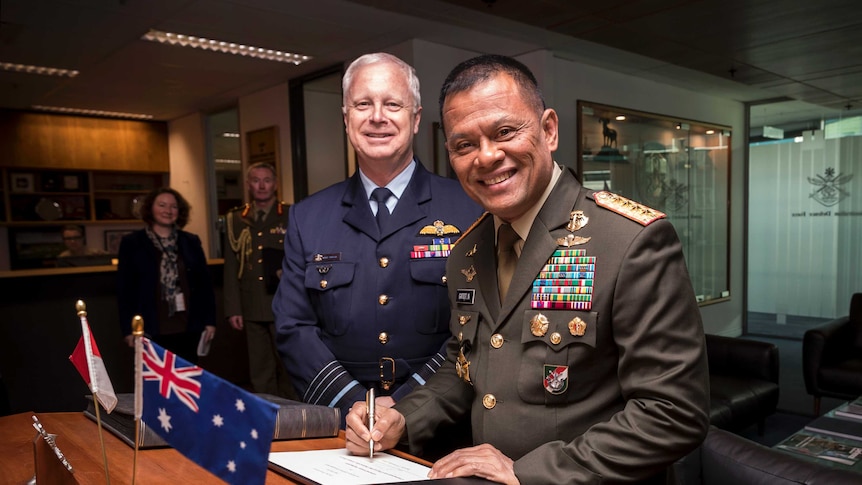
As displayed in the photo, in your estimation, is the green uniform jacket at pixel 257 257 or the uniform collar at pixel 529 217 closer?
the uniform collar at pixel 529 217

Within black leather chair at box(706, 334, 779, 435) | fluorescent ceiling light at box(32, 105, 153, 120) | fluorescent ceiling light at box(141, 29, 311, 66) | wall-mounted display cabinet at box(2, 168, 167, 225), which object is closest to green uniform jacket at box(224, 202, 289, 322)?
fluorescent ceiling light at box(141, 29, 311, 66)

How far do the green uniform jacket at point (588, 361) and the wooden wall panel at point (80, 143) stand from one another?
345 inches

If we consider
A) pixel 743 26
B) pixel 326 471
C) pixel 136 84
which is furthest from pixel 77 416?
pixel 136 84

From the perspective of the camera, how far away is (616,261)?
965mm

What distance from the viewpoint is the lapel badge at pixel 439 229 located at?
164 cm

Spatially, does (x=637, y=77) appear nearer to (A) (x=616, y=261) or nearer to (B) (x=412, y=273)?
(B) (x=412, y=273)

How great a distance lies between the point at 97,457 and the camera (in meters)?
1.04

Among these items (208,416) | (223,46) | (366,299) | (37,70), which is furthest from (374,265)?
(37,70)

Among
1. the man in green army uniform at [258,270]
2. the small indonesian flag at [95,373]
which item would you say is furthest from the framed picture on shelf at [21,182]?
the small indonesian flag at [95,373]

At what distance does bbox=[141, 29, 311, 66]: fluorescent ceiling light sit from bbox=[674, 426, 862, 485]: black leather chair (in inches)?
182

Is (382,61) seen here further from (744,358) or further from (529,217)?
(744,358)

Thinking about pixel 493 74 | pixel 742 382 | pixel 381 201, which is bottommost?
pixel 742 382

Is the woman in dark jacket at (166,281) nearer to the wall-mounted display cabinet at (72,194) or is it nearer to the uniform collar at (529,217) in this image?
the uniform collar at (529,217)

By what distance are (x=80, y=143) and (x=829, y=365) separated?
913 cm
